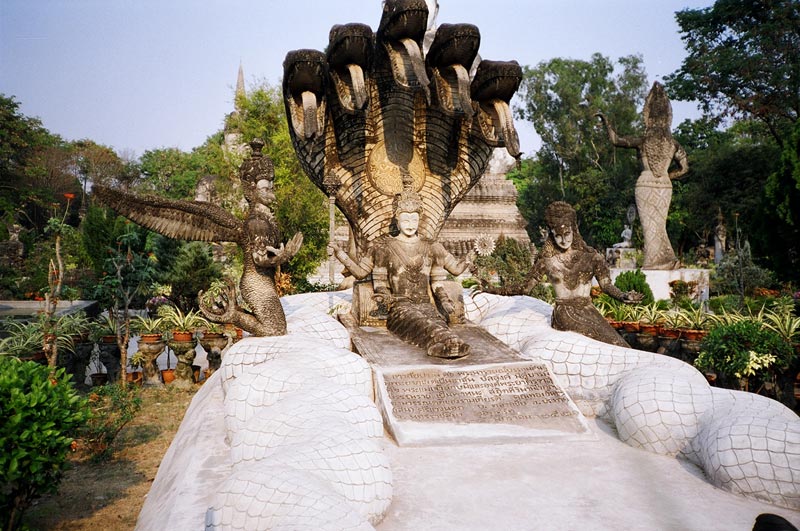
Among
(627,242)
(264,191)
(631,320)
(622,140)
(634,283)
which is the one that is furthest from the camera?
(627,242)

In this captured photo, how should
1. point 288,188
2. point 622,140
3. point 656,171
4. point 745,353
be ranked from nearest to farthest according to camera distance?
point 745,353 → point 656,171 → point 622,140 → point 288,188

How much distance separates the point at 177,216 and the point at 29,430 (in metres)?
2.62

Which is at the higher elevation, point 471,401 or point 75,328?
point 75,328

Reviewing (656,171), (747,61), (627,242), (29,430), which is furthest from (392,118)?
(627,242)

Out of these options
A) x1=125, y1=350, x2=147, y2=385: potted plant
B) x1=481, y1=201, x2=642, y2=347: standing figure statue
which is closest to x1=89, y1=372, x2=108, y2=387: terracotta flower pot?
x1=125, y1=350, x2=147, y2=385: potted plant

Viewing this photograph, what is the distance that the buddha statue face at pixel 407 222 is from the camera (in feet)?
20.4

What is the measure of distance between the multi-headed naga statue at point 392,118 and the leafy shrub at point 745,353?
284cm

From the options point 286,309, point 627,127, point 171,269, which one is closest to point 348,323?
point 286,309

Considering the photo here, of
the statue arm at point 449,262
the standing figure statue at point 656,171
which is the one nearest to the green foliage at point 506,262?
the standing figure statue at point 656,171

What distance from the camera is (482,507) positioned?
11.2ft

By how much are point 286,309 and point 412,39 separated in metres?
3.30

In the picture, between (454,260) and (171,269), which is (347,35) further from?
(171,269)

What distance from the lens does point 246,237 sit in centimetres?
546

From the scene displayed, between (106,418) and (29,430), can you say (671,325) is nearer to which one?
(106,418)
